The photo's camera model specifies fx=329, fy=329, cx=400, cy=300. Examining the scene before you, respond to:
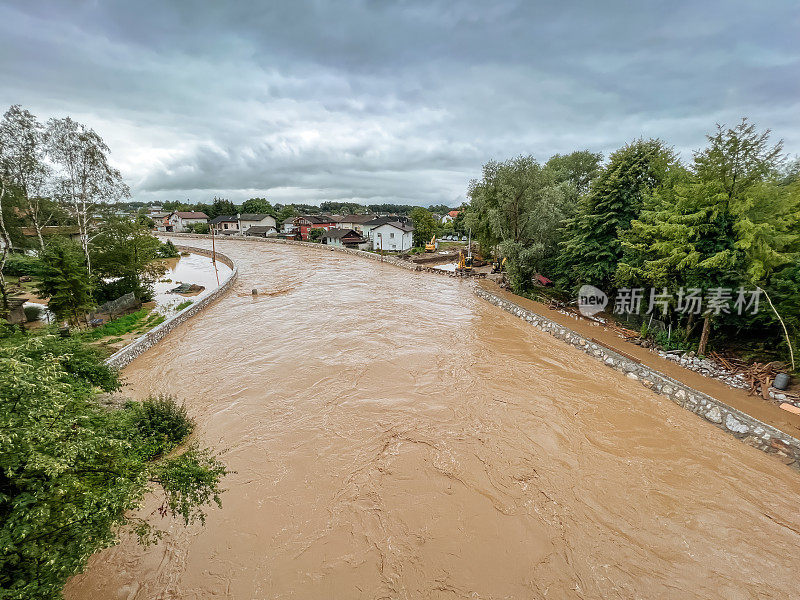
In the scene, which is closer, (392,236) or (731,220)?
(731,220)

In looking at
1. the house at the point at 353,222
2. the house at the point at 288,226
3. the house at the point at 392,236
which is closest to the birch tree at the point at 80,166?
the house at the point at 392,236

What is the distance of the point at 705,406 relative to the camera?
10.4m

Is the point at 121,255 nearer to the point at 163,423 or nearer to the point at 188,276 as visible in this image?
the point at 188,276

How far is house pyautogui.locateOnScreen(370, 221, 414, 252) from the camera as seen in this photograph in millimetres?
53594

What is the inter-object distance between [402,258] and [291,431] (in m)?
35.5

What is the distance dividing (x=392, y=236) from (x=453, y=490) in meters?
48.9

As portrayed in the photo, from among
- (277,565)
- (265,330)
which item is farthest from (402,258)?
(277,565)

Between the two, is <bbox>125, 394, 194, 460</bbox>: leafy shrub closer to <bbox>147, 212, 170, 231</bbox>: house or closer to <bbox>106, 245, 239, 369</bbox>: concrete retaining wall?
<bbox>106, 245, 239, 369</bbox>: concrete retaining wall

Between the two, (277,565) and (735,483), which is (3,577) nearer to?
(277,565)

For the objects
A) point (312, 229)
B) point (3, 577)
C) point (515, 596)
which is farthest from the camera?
point (312, 229)

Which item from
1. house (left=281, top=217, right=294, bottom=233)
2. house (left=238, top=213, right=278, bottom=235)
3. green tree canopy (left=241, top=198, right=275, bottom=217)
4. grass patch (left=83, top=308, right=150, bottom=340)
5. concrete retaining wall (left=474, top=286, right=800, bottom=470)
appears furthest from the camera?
green tree canopy (left=241, top=198, right=275, bottom=217)

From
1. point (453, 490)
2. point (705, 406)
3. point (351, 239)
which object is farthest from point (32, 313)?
point (351, 239)

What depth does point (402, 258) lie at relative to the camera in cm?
4369

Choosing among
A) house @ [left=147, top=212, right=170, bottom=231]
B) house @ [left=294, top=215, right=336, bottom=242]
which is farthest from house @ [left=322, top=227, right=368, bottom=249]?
house @ [left=147, top=212, right=170, bottom=231]
